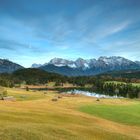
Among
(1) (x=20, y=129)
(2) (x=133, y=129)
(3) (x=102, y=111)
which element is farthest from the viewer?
(3) (x=102, y=111)

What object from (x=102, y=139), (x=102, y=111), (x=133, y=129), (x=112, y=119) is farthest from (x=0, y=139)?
(x=102, y=111)

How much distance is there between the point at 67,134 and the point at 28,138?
7.74 metres

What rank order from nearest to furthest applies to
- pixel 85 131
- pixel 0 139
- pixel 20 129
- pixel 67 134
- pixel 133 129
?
pixel 0 139 → pixel 20 129 → pixel 67 134 → pixel 85 131 → pixel 133 129

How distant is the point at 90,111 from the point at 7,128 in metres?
54.5

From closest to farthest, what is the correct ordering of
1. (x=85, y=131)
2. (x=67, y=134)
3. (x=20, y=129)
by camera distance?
(x=20, y=129), (x=67, y=134), (x=85, y=131)

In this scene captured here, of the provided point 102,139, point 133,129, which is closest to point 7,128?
point 102,139

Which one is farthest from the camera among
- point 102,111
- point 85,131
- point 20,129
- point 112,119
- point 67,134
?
point 102,111

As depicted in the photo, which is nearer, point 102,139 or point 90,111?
point 102,139

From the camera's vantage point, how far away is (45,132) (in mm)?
41875

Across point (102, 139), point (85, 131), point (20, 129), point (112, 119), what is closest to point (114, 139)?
point (102, 139)

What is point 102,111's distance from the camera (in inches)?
3615

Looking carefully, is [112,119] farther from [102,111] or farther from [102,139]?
[102,139]

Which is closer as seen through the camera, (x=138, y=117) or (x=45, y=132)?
(x=45, y=132)

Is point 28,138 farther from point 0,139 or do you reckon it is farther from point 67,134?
point 67,134
